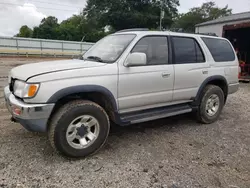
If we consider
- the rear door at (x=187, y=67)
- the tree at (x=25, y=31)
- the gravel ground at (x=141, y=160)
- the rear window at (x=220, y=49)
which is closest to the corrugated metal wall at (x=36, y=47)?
the gravel ground at (x=141, y=160)

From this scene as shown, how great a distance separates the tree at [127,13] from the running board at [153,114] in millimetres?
41221

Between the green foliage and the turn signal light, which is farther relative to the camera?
the green foliage

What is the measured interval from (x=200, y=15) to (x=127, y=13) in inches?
1066

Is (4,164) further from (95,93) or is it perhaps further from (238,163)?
(238,163)

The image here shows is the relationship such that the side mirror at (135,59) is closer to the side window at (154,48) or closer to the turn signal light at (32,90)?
the side window at (154,48)

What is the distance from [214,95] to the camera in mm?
4809

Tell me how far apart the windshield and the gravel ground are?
1.41m

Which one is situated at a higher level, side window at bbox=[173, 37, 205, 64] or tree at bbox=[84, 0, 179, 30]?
tree at bbox=[84, 0, 179, 30]

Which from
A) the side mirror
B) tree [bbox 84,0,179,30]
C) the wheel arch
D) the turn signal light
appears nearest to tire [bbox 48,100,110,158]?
the wheel arch

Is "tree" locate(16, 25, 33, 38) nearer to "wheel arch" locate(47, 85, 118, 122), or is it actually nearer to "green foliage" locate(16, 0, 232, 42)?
"green foliage" locate(16, 0, 232, 42)

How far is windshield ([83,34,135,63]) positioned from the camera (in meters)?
3.57

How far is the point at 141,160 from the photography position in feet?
10.5

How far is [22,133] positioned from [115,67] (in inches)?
81.3

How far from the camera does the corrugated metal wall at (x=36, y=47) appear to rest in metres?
22.8
